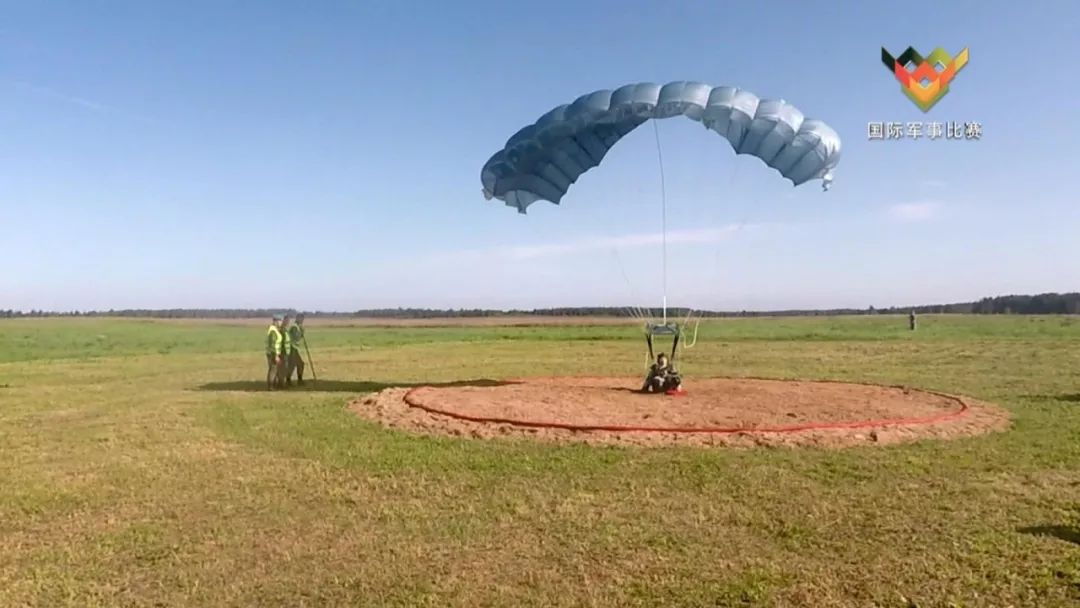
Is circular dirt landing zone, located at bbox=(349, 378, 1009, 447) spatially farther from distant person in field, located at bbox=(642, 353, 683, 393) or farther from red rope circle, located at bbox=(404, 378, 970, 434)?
distant person in field, located at bbox=(642, 353, 683, 393)

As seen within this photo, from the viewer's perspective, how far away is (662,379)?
51.4 feet

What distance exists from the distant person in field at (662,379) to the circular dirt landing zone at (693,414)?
332 millimetres

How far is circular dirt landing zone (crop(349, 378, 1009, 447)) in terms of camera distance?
37.5 feet

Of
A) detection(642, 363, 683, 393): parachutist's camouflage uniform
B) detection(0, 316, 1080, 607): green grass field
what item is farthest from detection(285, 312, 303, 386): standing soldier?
detection(642, 363, 683, 393): parachutist's camouflage uniform

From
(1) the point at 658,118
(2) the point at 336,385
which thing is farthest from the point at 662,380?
(2) the point at 336,385

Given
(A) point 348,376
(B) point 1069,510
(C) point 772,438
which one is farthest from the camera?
(A) point 348,376

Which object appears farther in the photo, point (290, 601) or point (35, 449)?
point (35, 449)

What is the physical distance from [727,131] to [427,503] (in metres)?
9.07

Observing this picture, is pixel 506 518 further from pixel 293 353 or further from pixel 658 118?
pixel 293 353

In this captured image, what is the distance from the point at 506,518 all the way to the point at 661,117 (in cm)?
860

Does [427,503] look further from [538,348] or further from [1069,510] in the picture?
[538,348]

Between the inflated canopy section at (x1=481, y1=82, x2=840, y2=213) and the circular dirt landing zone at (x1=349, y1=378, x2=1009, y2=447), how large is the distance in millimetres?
4100

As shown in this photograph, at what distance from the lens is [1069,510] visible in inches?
304

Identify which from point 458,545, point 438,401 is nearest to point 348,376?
point 438,401
